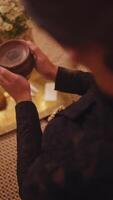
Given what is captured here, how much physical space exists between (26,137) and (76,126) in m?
0.23

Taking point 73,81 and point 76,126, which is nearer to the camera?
point 76,126

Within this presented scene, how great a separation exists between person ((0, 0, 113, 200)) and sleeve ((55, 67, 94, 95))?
0.15 metres

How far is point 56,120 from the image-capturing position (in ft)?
3.10

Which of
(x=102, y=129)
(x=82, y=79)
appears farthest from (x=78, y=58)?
(x=82, y=79)

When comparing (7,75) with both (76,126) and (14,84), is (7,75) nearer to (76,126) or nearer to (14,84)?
(14,84)

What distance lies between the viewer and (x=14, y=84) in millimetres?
1196

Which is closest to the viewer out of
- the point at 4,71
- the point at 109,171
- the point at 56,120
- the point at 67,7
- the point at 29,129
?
the point at 67,7

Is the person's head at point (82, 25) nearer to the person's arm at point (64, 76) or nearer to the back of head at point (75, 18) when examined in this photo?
the back of head at point (75, 18)

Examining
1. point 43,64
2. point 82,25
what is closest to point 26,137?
point 43,64

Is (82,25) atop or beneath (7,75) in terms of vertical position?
atop

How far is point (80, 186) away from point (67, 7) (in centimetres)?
37

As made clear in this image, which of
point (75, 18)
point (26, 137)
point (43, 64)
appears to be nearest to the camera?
point (75, 18)

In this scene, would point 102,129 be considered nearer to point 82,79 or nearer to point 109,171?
point 109,171

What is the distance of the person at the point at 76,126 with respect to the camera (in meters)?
0.61
